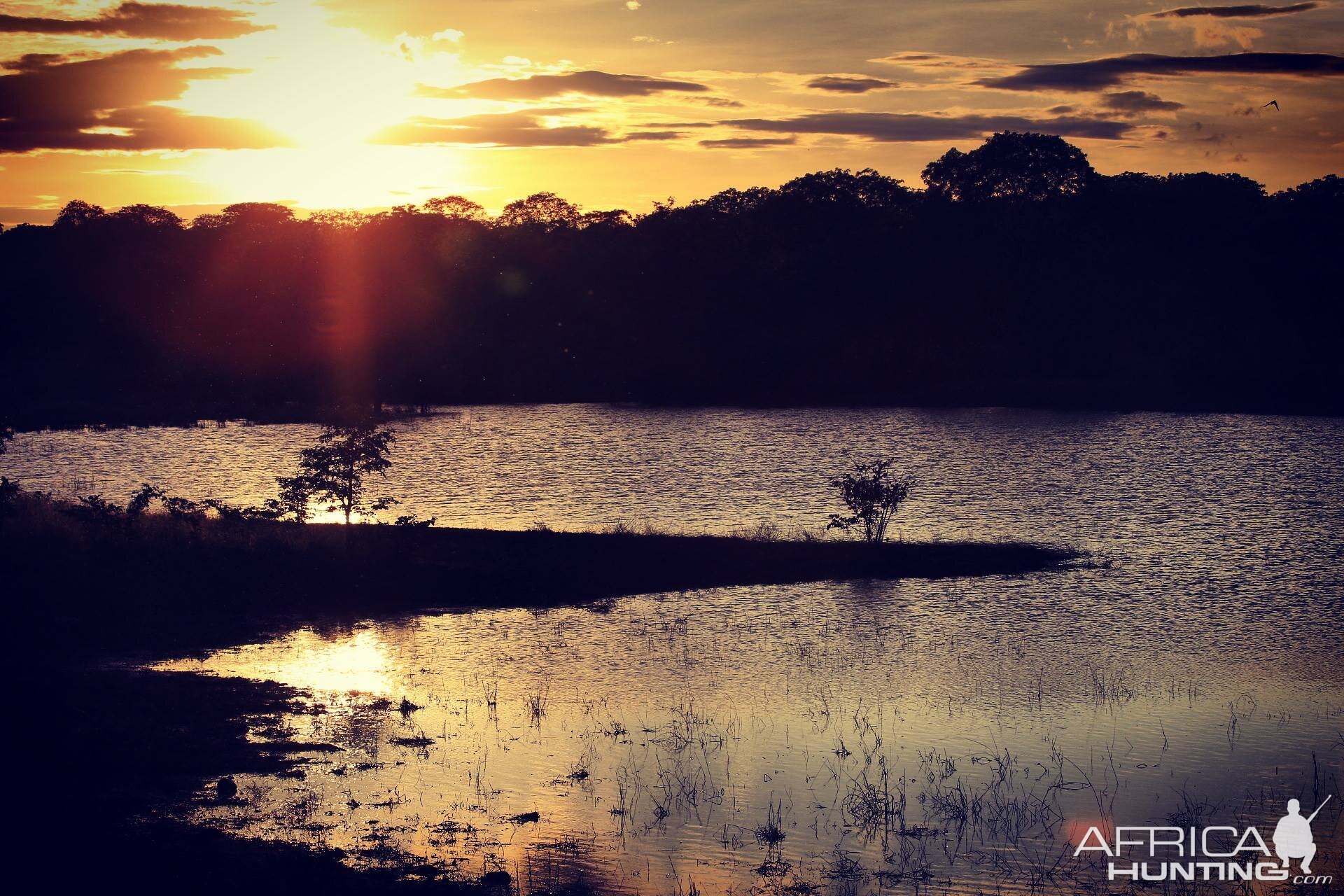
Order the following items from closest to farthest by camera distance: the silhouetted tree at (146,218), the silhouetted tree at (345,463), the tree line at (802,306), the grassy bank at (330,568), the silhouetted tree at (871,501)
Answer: the grassy bank at (330,568) < the silhouetted tree at (345,463) < the silhouetted tree at (871,501) < the tree line at (802,306) < the silhouetted tree at (146,218)

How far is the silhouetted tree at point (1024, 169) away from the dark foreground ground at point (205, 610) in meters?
98.8

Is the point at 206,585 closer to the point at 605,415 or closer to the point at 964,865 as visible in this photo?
the point at 964,865

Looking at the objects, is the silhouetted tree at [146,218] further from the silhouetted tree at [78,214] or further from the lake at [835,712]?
the lake at [835,712]

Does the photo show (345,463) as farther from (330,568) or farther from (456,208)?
(456,208)

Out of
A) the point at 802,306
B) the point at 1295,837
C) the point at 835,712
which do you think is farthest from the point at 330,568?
the point at 802,306

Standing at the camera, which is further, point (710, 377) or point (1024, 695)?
point (710, 377)

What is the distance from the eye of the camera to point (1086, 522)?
53.2m

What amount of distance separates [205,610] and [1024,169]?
118812 millimetres

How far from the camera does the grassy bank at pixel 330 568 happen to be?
1266 inches

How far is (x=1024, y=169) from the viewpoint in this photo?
442 ft

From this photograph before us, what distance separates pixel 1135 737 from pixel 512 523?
1178 inches

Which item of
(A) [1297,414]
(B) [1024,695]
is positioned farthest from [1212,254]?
(B) [1024,695]

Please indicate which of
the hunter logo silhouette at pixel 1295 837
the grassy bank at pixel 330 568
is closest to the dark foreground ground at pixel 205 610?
the grassy bank at pixel 330 568

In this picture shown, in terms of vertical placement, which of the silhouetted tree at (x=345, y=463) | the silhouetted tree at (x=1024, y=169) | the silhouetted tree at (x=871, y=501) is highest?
the silhouetted tree at (x=1024, y=169)
